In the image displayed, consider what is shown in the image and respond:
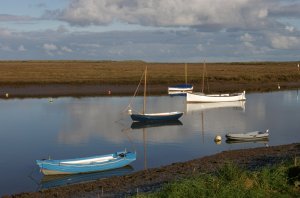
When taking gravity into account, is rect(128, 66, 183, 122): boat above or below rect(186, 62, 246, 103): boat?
below

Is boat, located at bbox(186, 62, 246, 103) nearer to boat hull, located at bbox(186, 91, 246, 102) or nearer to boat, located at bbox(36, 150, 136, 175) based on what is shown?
boat hull, located at bbox(186, 91, 246, 102)

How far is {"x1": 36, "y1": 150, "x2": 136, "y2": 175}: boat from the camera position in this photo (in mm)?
21406

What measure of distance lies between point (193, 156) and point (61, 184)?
7.99m

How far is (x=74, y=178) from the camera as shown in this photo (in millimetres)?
21578

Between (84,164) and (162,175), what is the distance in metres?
4.25

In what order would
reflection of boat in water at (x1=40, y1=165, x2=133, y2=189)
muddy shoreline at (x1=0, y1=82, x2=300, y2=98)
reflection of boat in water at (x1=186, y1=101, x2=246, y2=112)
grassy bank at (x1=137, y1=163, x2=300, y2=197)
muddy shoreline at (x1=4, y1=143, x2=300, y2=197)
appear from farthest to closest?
muddy shoreline at (x1=0, y1=82, x2=300, y2=98)
reflection of boat in water at (x1=186, y1=101, x2=246, y2=112)
reflection of boat in water at (x1=40, y1=165, x2=133, y2=189)
muddy shoreline at (x1=4, y1=143, x2=300, y2=197)
grassy bank at (x1=137, y1=163, x2=300, y2=197)

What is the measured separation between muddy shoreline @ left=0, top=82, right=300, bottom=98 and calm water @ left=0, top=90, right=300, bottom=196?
8.40m

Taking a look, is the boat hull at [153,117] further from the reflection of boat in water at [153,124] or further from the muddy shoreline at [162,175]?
the muddy shoreline at [162,175]

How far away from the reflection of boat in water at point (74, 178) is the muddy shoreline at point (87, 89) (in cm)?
4181

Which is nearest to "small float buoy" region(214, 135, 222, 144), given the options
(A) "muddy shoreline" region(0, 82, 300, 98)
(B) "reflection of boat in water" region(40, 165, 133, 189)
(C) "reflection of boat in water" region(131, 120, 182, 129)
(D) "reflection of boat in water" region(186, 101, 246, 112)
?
(B) "reflection of boat in water" region(40, 165, 133, 189)

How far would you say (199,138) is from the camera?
103 feet

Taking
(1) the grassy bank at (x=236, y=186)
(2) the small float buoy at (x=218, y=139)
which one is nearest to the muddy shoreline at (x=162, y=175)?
(1) the grassy bank at (x=236, y=186)

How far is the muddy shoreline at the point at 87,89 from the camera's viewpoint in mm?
64750

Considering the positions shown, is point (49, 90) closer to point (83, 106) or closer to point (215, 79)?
point (83, 106)
